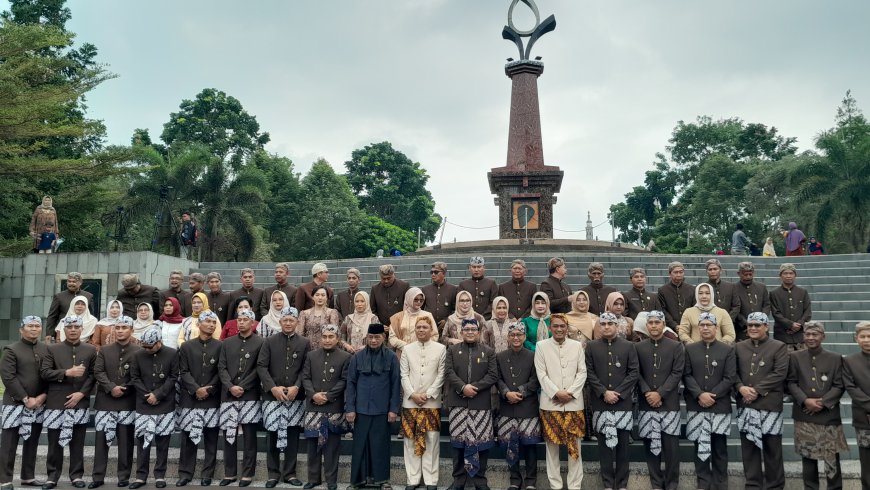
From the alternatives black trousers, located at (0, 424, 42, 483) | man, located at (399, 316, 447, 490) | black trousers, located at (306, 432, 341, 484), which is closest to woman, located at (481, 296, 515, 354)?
man, located at (399, 316, 447, 490)

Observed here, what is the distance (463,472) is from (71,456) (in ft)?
12.2

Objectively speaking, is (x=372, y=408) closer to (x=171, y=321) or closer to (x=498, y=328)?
(x=498, y=328)

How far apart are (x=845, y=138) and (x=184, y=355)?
101 feet

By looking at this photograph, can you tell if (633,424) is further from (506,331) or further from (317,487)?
(317,487)

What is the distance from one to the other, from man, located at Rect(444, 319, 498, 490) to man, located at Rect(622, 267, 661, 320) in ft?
7.11

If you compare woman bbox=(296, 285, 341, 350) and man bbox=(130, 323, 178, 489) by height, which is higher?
woman bbox=(296, 285, 341, 350)

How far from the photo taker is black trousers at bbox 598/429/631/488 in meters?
5.68

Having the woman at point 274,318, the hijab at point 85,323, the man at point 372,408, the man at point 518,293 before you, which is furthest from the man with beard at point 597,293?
the hijab at point 85,323

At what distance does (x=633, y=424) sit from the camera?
609 centimetres

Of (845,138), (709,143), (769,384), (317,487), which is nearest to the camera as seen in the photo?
(769,384)

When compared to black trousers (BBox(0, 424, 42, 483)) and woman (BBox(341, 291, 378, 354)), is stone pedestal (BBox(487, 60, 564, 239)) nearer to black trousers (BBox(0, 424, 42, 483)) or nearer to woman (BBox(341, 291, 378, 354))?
woman (BBox(341, 291, 378, 354))

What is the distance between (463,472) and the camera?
586 centimetres

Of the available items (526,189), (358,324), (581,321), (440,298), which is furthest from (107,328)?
(526,189)

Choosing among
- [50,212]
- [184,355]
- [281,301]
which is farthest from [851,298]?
[50,212]
